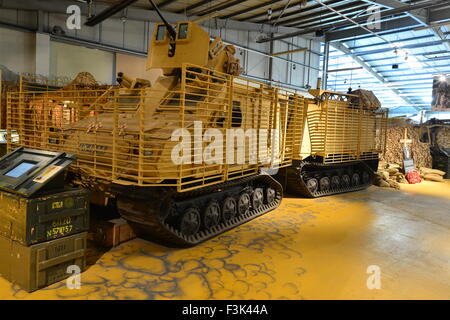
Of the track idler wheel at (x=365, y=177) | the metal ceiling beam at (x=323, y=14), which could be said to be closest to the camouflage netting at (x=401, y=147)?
the track idler wheel at (x=365, y=177)

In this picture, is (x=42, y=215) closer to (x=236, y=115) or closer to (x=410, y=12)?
(x=236, y=115)

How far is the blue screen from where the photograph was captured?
4453mm

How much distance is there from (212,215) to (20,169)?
3.15 metres

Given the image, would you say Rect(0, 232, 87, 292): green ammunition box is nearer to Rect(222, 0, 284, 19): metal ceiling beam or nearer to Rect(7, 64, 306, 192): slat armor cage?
Rect(7, 64, 306, 192): slat armor cage

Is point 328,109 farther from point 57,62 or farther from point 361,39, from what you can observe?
point 361,39

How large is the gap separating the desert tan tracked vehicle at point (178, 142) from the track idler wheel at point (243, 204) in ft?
0.07

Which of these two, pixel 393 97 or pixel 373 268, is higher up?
pixel 393 97

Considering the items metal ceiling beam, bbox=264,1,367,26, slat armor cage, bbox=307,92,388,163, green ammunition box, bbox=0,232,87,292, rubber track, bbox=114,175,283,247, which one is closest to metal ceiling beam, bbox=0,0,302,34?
metal ceiling beam, bbox=264,1,367,26

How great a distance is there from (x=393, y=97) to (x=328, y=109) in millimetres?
24953

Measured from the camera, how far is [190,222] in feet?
19.2

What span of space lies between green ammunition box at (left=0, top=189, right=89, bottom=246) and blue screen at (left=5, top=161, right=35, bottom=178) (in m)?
0.28

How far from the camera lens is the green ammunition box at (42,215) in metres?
3.99
